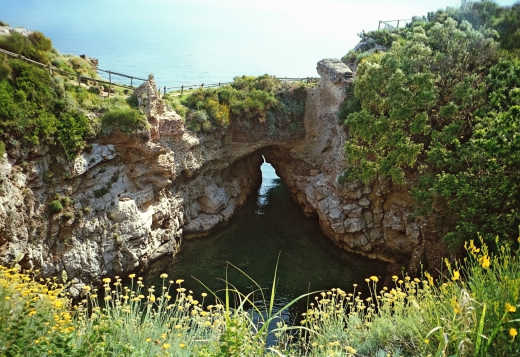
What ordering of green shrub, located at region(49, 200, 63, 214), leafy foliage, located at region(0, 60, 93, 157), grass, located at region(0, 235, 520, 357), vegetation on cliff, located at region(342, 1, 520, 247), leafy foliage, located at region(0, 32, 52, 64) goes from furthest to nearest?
leafy foliage, located at region(0, 32, 52, 64) < green shrub, located at region(49, 200, 63, 214) < leafy foliage, located at region(0, 60, 93, 157) < vegetation on cliff, located at region(342, 1, 520, 247) < grass, located at region(0, 235, 520, 357)

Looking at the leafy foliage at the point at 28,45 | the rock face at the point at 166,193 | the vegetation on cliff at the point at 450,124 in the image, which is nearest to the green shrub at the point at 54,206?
the rock face at the point at 166,193

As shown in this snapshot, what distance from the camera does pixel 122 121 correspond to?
61.8ft

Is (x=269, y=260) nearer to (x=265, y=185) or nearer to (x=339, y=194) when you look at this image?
(x=339, y=194)

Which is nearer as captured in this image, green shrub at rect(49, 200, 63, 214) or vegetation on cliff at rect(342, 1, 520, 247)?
vegetation on cliff at rect(342, 1, 520, 247)

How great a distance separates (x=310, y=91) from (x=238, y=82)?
4976 millimetres

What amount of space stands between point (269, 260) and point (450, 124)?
11713mm

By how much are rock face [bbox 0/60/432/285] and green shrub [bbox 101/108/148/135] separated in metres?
A: 0.38

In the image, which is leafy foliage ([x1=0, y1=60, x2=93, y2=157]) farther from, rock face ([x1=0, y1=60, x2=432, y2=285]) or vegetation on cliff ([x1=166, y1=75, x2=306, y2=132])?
vegetation on cliff ([x1=166, y1=75, x2=306, y2=132])

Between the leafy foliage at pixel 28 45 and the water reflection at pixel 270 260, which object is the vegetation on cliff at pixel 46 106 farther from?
the water reflection at pixel 270 260

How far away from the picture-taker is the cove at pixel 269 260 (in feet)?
65.7

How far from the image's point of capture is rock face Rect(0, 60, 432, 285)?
1627 cm

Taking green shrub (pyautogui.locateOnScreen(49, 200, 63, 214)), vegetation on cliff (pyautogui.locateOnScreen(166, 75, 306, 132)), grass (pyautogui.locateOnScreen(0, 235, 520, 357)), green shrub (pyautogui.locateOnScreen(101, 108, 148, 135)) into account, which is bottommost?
green shrub (pyautogui.locateOnScreen(49, 200, 63, 214))

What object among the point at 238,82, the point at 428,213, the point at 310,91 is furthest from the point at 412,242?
the point at 238,82

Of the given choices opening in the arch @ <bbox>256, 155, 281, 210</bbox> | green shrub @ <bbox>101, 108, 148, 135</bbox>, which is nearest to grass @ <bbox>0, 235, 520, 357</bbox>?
green shrub @ <bbox>101, 108, 148, 135</bbox>
